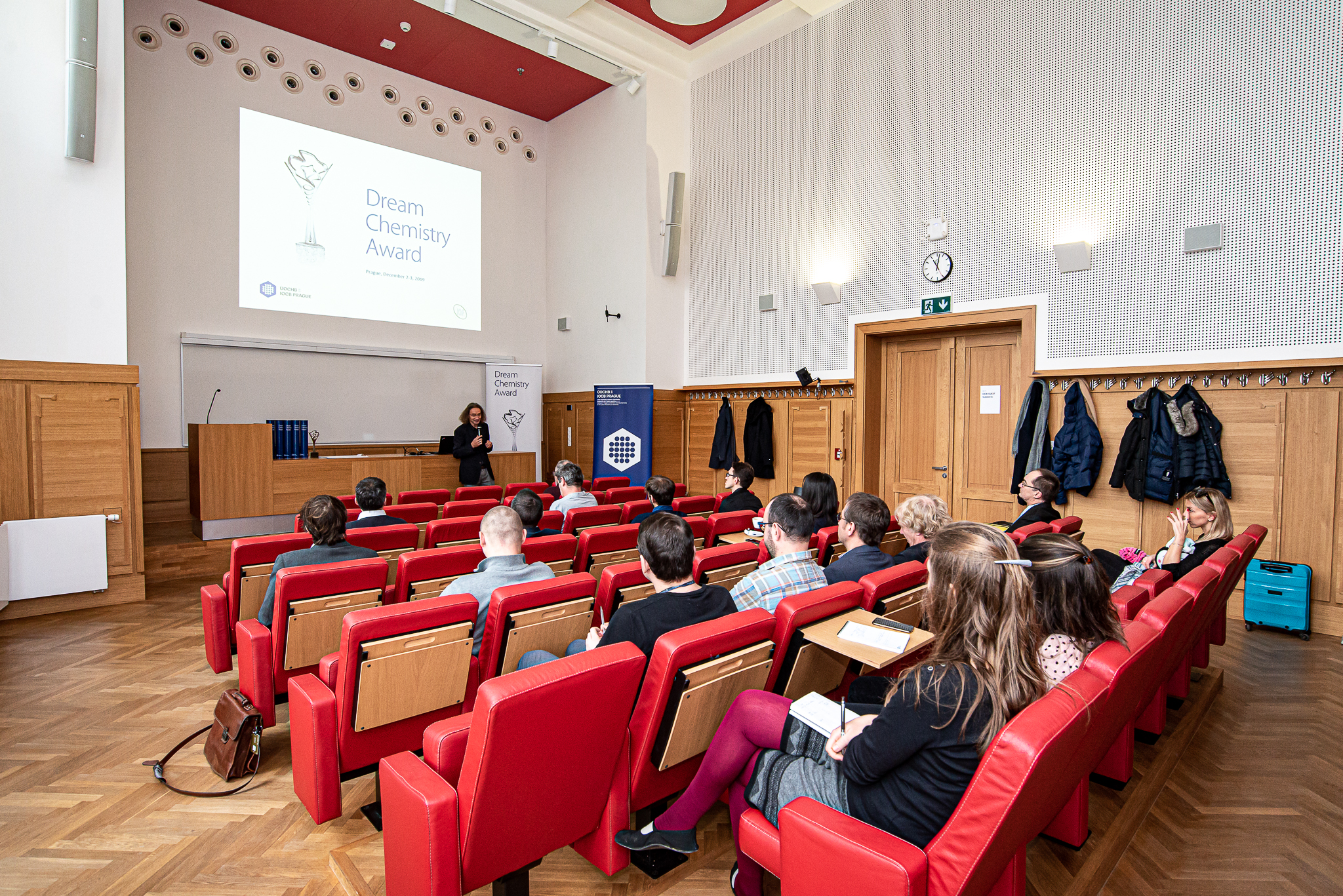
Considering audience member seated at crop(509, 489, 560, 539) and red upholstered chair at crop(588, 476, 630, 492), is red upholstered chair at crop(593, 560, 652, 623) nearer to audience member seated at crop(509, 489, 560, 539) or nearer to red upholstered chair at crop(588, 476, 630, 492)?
audience member seated at crop(509, 489, 560, 539)

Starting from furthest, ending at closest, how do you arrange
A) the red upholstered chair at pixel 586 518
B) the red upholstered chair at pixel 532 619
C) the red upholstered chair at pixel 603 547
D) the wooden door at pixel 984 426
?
the wooden door at pixel 984 426 → the red upholstered chair at pixel 586 518 → the red upholstered chair at pixel 603 547 → the red upholstered chair at pixel 532 619

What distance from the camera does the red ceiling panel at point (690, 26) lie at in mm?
7656

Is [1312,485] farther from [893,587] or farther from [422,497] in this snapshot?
[422,497]

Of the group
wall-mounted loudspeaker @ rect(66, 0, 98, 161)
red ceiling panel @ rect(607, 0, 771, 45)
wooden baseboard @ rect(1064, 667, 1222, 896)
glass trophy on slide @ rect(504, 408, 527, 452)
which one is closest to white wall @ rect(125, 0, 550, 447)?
glass trophy on slide @ rect(504, 408, 527, 452)

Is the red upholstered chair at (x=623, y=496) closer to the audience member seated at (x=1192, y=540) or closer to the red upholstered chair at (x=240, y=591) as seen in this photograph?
the red upholstered chair at (x=240, y=591)

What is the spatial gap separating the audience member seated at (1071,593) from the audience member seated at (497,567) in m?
1.66

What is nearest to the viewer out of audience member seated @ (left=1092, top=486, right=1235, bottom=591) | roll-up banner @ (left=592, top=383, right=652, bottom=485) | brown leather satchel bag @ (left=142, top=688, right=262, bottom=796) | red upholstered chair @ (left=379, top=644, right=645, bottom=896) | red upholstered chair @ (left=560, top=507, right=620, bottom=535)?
red upholstered chair @ (left=379, top=644, right=645, bottom=896)

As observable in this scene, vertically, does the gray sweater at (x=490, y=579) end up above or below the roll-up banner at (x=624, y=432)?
below

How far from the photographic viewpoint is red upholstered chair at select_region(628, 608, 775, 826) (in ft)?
5.85

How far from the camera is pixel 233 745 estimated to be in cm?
257

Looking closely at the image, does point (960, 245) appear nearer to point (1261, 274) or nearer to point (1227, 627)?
point (1261, 274)

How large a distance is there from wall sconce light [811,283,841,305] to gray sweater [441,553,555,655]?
558cm

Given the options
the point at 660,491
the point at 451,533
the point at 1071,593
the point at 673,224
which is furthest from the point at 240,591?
the point at 673,224

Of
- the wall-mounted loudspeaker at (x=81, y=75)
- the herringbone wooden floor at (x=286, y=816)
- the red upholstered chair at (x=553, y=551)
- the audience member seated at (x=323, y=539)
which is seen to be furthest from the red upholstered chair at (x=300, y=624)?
the wall-mounted loudspeaker at (x=81, y=75)
